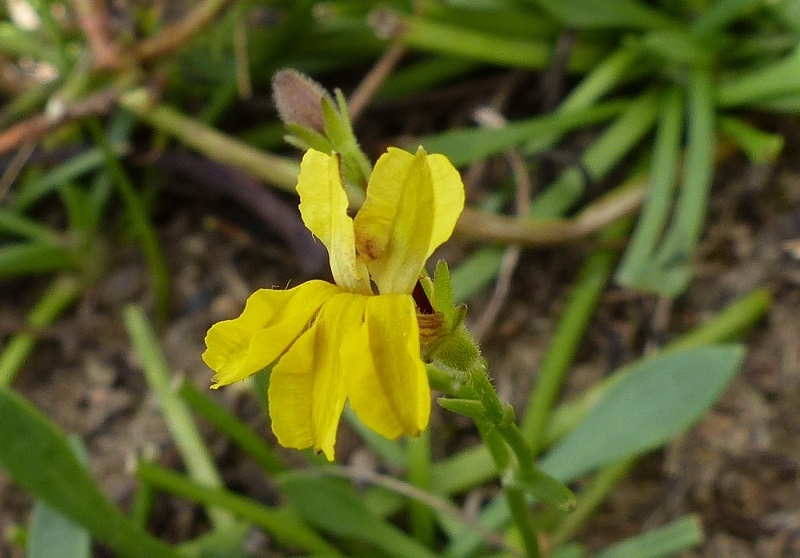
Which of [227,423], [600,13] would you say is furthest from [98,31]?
[600,13]

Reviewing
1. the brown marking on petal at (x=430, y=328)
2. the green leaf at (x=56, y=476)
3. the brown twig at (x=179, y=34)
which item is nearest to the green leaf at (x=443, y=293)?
the brown marking on petal at (x=430, y=328)

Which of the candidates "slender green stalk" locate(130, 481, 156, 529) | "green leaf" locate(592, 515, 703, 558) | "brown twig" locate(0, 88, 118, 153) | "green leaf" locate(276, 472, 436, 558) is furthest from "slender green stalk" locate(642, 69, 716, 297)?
"brown twig" locate(0, 88, 118, 153)

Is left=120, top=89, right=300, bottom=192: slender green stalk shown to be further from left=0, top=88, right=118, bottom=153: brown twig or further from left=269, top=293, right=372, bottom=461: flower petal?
left=269, top=293, right=372, bottom=461: flower petal

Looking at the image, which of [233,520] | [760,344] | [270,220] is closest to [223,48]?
[270,220]

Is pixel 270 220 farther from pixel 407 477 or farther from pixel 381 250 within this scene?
pixel 381 250

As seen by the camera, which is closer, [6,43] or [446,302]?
[446,302]

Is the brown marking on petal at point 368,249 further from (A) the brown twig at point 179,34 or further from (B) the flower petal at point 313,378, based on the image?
(A) the brown twig at point 179,34

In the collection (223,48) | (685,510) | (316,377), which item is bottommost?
(685,510)
